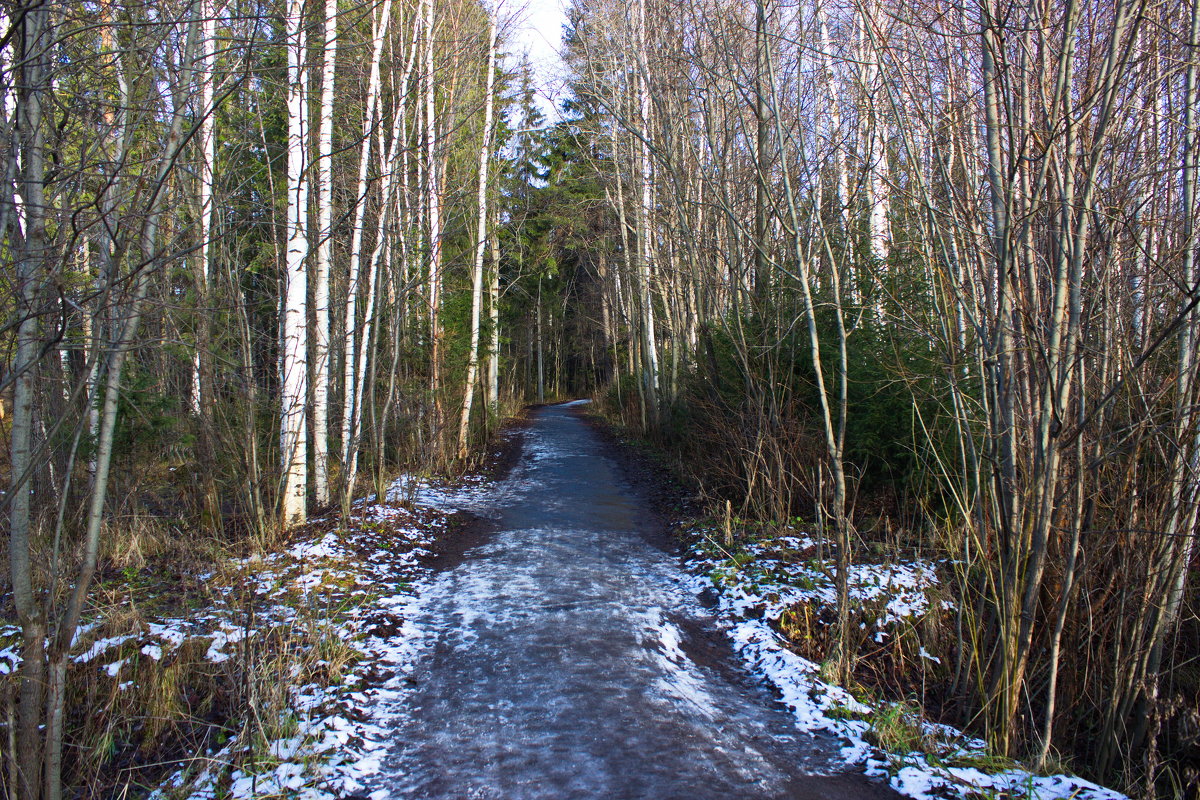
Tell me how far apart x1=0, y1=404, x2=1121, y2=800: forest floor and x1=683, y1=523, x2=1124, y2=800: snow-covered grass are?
19 millimetres

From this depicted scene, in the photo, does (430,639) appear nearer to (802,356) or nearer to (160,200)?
(160,200)

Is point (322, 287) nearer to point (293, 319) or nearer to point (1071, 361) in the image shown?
point (293, 319)

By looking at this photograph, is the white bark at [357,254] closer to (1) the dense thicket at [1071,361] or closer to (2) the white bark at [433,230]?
(2) the white bark at [433,230]

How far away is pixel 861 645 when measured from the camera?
5.05 meters

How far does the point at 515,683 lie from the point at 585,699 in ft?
1.67

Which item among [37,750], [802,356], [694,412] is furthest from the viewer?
[694,412]

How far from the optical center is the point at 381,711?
13.1ft

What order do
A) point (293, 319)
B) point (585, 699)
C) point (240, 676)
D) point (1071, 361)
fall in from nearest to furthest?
point (1071, 361)
point (240, 676)
point (585, 699)
point (293, 319)

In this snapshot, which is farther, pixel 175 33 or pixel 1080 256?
pixel 175 33

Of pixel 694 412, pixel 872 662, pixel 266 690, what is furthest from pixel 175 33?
pixel 694 412

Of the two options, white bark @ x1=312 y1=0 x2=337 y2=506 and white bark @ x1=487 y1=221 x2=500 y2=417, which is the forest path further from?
white bark @ x1=487 y1=221 x2=500 y2=417

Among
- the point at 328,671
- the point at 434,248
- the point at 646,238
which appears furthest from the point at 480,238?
the point at 328,671

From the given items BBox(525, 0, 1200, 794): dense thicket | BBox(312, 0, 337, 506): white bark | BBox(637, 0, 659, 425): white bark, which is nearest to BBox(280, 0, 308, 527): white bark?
BBox(312, 0, 337, 506): white bark

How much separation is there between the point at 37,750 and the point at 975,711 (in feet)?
16.3
